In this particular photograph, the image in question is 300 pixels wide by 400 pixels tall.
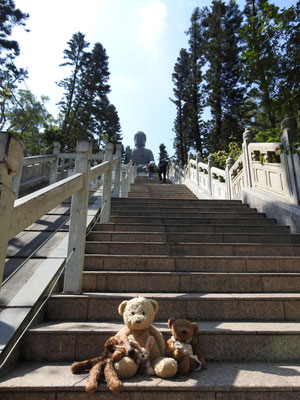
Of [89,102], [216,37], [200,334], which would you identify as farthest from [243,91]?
[200,334]

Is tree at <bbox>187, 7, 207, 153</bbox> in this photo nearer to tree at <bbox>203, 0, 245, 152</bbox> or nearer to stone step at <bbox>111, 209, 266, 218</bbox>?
tree at <bbox>203, 0, 245, 152</bbox>

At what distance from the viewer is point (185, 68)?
2903 centimetres

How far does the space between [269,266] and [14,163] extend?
302 cm

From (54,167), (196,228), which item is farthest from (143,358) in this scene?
(54,167)

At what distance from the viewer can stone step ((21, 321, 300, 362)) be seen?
195 centimetres

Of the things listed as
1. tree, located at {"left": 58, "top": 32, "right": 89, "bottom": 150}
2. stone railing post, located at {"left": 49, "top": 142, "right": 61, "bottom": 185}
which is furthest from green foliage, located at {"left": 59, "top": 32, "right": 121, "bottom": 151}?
stone railing post, located at {"left": 49, "top": 142, "right": 61, "bottom": 185}

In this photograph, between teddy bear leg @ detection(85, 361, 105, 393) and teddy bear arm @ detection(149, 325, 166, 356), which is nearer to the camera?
teddy bear leg @ detection(85, 361, 105, 393)

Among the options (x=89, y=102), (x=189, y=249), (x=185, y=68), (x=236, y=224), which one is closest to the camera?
(x=189, y=249)

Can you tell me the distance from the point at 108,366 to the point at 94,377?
0.11 meters

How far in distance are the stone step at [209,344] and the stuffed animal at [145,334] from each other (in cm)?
22

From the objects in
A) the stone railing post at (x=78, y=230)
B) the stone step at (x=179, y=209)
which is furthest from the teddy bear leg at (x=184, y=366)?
the stone step at (x=179, y=209)

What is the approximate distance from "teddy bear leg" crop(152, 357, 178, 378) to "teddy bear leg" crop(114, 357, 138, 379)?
0.16 metres

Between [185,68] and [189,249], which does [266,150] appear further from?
[185,68]

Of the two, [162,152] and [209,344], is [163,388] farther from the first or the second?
[162,152]
